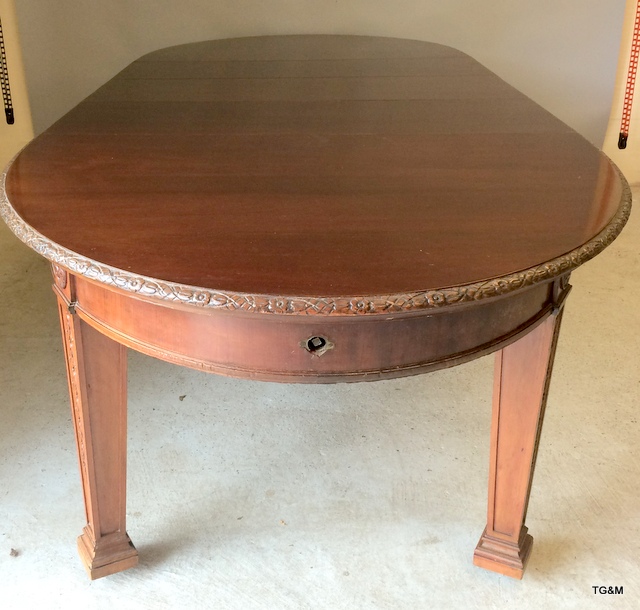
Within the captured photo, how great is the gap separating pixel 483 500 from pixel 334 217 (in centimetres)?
72

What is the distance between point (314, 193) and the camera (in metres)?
1.02

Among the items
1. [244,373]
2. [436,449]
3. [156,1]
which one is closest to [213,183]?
[244,373]

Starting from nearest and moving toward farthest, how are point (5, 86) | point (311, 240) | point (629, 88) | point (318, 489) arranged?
point (311, 240), point (318, 489), point (5, 86), point (629, 88)

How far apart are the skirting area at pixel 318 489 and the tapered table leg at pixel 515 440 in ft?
0.14

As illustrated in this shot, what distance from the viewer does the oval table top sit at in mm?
798

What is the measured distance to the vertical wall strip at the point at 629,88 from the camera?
250cm

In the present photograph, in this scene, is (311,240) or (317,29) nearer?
(311,240)

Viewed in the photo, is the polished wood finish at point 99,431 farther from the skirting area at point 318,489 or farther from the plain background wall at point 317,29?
the plain background wall at point 317,29

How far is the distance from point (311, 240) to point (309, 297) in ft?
0.46

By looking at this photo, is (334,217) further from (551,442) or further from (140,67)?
(140,67)

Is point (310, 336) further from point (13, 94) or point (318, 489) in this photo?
point (13, 94)

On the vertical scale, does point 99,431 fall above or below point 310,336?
below

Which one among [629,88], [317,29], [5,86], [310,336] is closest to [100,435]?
[310,336]

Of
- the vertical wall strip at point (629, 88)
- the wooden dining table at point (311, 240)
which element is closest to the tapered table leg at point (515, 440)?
the wooden dining table at point (311, 240)
